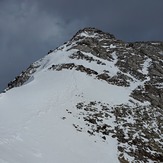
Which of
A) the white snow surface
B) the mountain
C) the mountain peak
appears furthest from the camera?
the mountain peak

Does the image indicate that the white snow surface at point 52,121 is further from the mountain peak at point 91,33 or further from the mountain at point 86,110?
the mountain peak at point 91,33

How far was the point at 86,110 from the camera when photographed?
34.1 m

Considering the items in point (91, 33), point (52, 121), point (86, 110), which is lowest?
point (52, 121)

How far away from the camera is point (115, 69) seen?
174 feet

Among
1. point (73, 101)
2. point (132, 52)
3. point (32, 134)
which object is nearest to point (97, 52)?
point (132, 52)

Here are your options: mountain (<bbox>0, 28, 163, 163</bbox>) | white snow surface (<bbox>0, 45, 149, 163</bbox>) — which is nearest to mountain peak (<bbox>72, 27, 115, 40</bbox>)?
mountain (<bbox>0, 28, 163, 163</bbox>)

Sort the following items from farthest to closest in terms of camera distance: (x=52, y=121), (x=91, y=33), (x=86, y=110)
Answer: (x=91, y=33), (x=86, y=110), (x=52, y=121)

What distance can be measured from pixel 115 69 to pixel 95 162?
102 feet

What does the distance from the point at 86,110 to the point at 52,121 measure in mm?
6593

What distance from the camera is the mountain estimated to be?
2281 cm

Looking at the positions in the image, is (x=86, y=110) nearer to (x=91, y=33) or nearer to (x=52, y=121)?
(x=52, y=121)

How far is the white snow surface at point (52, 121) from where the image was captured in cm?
2052

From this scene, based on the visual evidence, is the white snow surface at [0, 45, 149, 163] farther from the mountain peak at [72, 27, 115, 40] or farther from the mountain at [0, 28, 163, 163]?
the mountain peak at [72, 27, 115, 40]

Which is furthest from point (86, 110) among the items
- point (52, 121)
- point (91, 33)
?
point (91, 33)
